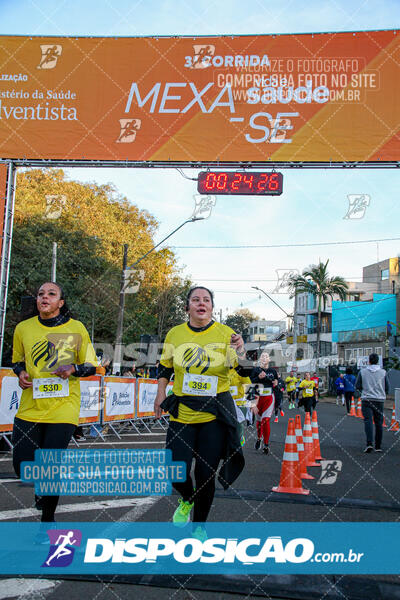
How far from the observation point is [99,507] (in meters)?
5.82

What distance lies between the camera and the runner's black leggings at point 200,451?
170 inches

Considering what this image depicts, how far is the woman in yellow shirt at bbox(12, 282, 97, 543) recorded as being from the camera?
4.40m

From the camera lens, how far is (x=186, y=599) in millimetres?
3475

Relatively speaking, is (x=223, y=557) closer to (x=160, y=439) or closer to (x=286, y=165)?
(x=160, y=439)

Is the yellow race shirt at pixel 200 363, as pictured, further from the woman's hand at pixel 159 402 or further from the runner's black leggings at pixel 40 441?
the runner's black leggings at pixel 40 441

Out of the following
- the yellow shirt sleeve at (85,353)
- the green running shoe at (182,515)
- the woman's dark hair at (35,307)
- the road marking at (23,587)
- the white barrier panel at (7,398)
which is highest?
the woman's dark hair at (35,307)

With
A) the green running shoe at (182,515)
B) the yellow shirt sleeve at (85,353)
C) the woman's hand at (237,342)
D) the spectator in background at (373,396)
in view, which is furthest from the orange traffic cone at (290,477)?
the spectator in background at (373,396)

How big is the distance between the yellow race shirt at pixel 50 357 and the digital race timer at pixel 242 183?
947 cm

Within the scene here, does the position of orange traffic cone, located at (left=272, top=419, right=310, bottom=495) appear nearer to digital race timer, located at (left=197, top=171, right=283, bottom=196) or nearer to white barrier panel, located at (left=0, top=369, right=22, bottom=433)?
white barrier panel, located at (left=0, top=369, right=22, bottom=433)

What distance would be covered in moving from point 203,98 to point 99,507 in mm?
10497

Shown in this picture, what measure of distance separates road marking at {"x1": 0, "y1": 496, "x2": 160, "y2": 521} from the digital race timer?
858 centimetres

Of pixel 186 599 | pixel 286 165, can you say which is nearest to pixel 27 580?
pixel 186 599

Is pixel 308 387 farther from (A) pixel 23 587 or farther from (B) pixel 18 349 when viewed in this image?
(A) pixel 23 587

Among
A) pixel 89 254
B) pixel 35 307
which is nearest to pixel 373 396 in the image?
pixel 35 307
